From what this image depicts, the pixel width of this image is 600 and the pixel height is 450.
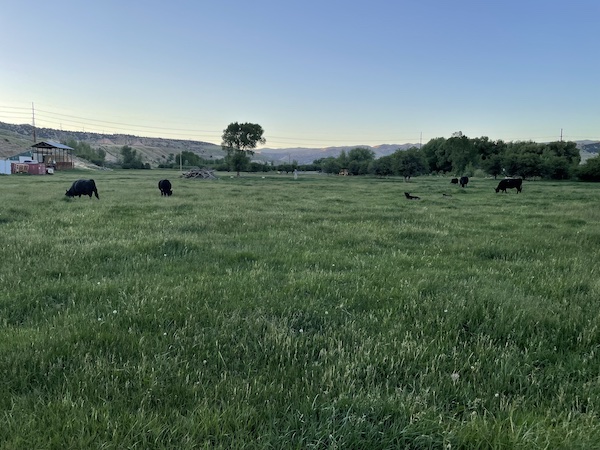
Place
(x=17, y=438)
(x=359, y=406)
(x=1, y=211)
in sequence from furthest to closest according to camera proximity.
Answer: (x=1, y=211)
(x=359, y=406)
(x=17, y=438)

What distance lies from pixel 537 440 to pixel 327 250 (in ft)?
22.9

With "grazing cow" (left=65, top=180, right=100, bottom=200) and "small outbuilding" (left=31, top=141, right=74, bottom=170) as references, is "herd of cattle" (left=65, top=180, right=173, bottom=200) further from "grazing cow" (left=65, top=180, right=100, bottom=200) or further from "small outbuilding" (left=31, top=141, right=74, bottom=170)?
"small outbuilding" (left=31, top=141, right=74, bottom=170)

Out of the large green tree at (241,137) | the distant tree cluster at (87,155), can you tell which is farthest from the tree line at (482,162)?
the distant tree cluster at (87,155)

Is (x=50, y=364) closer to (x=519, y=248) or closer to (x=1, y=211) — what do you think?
(x=519, y=248)

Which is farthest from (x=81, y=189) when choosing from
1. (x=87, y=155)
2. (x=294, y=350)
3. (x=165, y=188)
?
(x=87, y=155)

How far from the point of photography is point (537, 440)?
9.29 ft

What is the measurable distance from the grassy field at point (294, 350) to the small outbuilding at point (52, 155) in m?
98.5

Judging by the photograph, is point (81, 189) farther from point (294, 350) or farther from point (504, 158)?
point (504, 158)

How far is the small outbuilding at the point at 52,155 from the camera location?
90562 mm

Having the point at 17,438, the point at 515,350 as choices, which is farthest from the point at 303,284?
the point at 17,438

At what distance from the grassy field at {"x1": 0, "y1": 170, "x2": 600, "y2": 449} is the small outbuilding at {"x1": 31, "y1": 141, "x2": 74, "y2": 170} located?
98526mm

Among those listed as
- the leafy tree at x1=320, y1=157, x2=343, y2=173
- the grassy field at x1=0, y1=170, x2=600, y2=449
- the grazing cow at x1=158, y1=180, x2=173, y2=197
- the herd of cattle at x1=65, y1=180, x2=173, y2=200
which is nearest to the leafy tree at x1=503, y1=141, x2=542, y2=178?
the leafy tree at x1=320, y1=157, x2=343, y2=173

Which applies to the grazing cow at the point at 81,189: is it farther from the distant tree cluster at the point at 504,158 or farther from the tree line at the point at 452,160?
the distant tree cluster at the point at 504,158

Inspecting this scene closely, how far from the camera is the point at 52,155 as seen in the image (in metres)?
95.5
